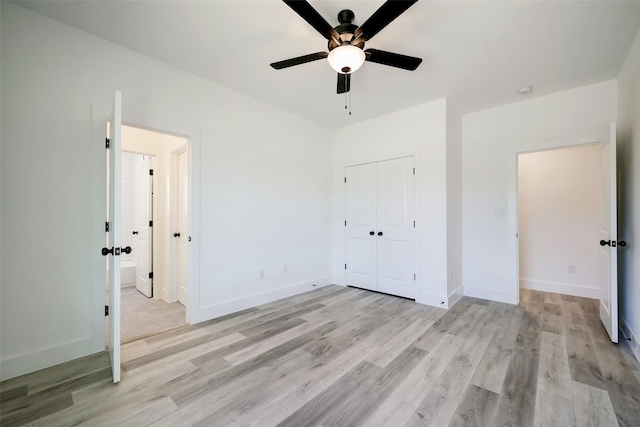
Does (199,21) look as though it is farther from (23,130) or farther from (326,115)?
(326,115)

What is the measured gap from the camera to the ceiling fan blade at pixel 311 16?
1.49 metres

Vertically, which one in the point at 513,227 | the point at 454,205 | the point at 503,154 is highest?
the point at 503,154

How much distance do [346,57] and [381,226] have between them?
8.52 ft

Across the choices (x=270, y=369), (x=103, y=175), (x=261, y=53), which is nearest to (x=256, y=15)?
(x=261, y=53)

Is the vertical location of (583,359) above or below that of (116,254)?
below

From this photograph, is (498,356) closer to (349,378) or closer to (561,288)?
(349,378)

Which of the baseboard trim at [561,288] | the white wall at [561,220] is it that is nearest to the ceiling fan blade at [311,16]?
the white wall at [561,220]

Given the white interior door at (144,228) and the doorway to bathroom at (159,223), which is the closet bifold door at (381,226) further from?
the white interior door at (144,228)

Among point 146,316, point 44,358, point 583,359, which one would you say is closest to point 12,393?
point 44,358

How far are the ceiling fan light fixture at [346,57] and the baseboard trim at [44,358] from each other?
2963mm

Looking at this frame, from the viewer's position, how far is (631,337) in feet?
7.66

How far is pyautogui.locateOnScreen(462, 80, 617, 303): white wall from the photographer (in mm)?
3076

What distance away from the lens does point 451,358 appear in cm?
216

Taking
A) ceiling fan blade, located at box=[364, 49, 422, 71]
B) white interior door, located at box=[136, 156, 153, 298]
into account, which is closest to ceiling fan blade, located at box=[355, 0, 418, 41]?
ceiling fan blade, located at box=[364, 49, 422, 71]
